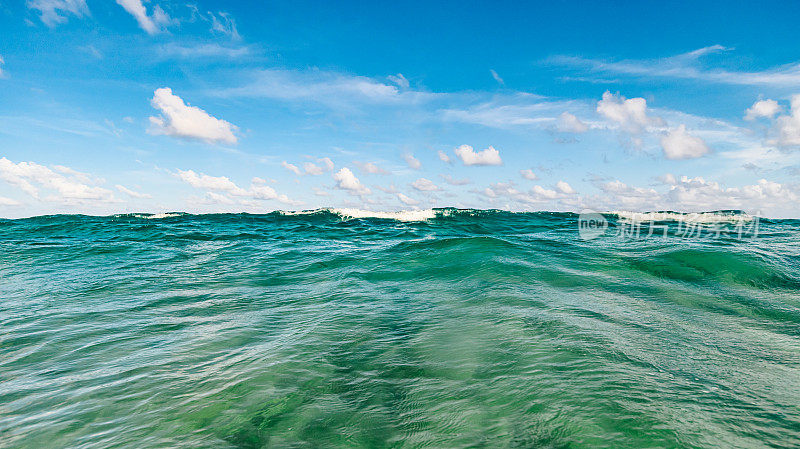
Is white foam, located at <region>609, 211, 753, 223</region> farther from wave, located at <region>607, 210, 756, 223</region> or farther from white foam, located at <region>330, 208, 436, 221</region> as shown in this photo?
white foam, located at <region>330, 208, 436, 221</region>

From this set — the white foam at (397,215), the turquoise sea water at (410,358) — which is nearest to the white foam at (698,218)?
the white foam at (397,215)

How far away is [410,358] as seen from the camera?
4.08m

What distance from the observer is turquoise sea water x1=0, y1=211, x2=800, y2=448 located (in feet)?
9.13

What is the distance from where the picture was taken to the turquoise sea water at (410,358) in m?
2.78

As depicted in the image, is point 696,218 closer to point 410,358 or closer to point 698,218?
point 698,218

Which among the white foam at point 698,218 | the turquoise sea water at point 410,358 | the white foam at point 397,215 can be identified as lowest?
the turquoise sea water at point 410,358

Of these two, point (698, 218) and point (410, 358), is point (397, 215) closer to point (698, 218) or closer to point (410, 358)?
point (698, 218)

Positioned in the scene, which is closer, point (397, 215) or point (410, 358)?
point (410, 358)

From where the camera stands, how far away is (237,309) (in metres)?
6.46

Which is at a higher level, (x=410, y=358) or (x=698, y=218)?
(x=698, y=218)

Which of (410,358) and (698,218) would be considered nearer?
(410,358)

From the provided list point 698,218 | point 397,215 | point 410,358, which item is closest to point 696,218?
point 698,218

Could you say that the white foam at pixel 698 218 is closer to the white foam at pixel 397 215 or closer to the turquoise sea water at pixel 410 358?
the white foam at pixel 397 215

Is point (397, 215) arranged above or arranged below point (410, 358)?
above
